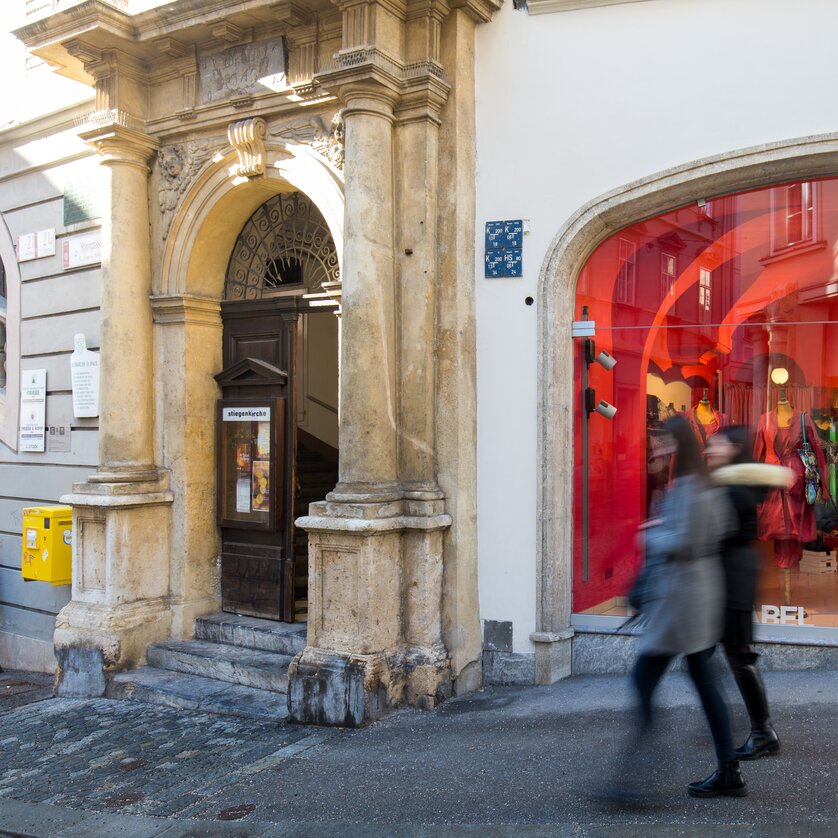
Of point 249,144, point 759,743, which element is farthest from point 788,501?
point 249,144

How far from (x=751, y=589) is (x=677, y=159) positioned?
10.6 ft

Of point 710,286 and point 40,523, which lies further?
point 40,523

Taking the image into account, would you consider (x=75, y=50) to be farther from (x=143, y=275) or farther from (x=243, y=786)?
(x=243, y=786)

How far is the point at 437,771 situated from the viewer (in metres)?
4.93

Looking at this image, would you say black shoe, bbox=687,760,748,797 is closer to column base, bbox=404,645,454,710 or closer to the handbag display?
column base, bbox=404,645,454,710

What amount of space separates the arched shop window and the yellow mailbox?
4.73 metres

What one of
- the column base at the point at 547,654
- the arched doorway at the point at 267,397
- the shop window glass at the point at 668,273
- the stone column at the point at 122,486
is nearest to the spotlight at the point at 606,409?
the shop window glass at the point at 668,273

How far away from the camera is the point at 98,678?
7344 mm

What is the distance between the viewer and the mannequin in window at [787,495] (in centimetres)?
644

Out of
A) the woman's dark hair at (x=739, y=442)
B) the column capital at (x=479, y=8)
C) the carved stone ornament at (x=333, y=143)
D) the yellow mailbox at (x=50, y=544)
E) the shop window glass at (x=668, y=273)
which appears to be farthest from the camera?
the yellow mailbox at (x=50, y=544)

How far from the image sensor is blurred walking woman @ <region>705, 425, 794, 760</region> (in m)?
4.14

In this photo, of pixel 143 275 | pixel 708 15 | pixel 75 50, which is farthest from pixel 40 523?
pixel 708 15

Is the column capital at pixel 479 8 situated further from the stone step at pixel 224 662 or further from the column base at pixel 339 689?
the stone step at pixel 224 662

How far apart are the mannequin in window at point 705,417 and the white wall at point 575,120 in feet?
3.85
